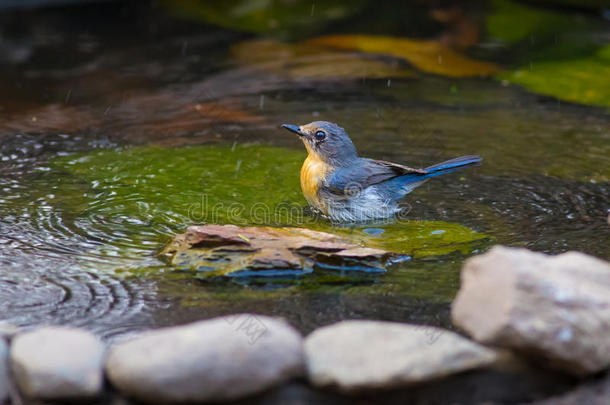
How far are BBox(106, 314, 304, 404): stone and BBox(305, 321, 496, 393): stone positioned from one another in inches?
4.1

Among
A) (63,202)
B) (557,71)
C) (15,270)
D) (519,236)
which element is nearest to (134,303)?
(15,270)

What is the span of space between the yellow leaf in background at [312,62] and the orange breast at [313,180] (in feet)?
13.0

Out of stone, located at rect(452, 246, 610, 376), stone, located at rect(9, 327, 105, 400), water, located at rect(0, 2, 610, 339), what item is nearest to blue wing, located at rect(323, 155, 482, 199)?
water, located at rect(0, 2, 610, 339)

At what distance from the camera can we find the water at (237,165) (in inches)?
155

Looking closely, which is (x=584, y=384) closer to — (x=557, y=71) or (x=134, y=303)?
(x=134, y=303)

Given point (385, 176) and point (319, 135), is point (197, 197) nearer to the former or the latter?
point (319, 135)

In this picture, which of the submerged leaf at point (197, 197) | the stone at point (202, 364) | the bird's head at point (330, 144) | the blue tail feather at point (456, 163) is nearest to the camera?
the stone at point (202, 364)

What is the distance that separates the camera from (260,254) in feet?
13.8

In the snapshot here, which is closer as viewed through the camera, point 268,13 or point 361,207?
point 361,207

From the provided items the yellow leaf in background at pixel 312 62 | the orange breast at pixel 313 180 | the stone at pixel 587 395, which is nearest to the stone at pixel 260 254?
the orange breast at pixel 313 180

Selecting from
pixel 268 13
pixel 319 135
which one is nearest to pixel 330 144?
pixel 319 135

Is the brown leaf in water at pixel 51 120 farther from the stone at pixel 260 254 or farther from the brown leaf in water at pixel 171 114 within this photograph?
the stone at pixel 260 254

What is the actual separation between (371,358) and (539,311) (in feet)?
2.24

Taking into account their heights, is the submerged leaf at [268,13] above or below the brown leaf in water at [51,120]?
above
